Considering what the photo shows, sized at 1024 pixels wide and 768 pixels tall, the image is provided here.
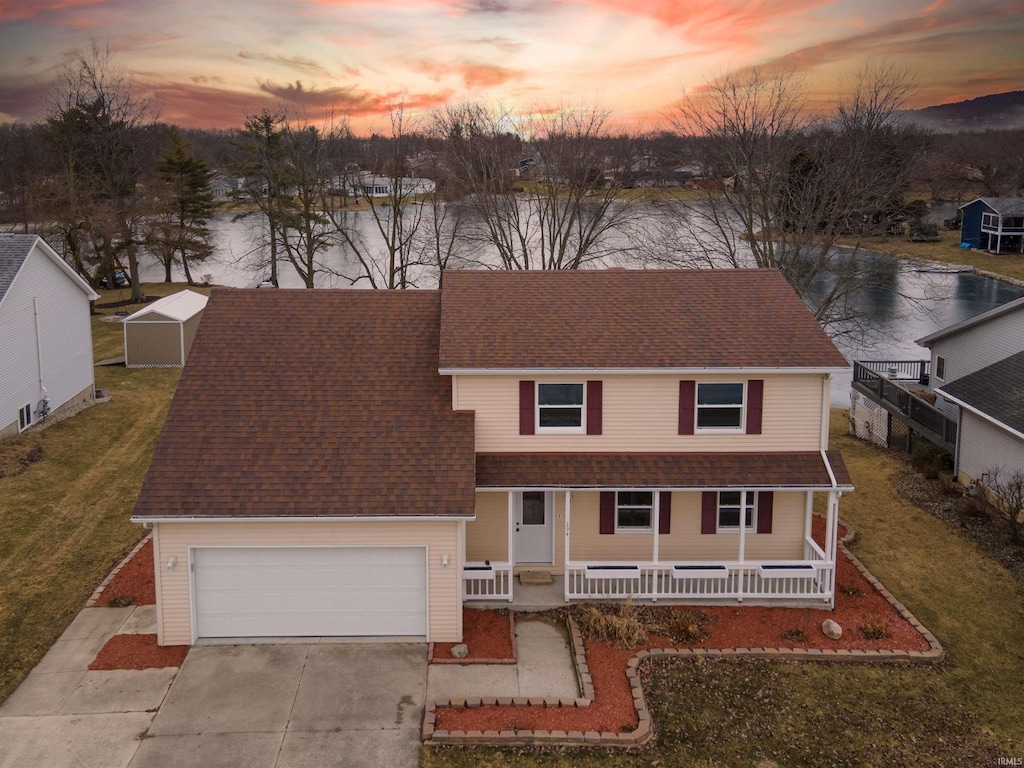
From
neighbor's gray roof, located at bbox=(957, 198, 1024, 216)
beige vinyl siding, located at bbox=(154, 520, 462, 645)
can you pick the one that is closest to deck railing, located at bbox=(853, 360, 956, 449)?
beige vinyl siding, located at bbox=(154, 520, 462, 645)

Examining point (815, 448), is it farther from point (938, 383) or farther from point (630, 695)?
point (938, 383)

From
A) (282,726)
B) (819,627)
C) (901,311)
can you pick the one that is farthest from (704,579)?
(901,311)

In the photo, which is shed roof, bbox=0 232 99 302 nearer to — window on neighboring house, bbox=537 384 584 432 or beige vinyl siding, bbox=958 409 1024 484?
window on neighboring house, bbox=537 384 584 432

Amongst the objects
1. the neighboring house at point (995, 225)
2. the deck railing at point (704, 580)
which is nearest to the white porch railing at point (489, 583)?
the deck railing at point (704, 580)

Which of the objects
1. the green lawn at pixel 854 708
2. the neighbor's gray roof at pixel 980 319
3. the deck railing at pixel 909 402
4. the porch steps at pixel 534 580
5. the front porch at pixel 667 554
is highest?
the neighbor's gray roof at pixel 980 319

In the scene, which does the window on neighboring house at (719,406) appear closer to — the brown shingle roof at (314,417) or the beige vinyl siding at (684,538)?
the beige vinyl siding at (684,538)
